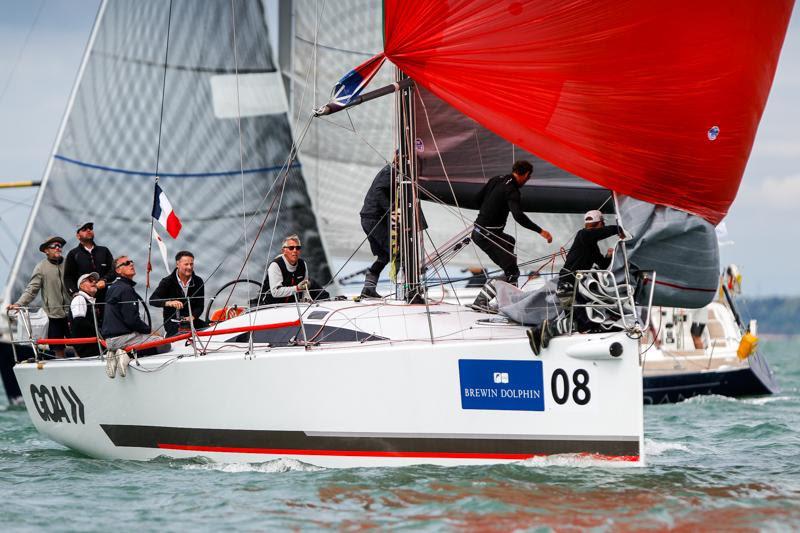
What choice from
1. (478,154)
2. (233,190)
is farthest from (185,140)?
(478,154)

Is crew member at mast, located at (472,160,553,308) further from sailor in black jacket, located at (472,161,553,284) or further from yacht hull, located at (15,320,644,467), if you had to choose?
yacht hull, located at (15,320,644,467)

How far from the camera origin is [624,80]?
27.5 feet

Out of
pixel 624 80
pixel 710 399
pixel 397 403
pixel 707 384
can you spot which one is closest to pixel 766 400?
pixel 710 399

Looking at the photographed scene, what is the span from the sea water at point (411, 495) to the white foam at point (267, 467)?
1 cm

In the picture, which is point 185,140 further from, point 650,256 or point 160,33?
point 650,256

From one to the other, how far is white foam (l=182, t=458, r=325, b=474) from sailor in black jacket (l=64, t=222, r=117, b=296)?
250 cm

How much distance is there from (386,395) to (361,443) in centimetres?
41

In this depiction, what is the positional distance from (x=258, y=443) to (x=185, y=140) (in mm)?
6540

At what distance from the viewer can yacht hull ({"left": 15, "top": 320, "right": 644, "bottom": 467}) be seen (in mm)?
7930

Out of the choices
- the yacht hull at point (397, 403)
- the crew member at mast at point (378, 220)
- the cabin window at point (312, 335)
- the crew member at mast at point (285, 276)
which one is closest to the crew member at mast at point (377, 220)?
the crew member at mast at point (378, 220)

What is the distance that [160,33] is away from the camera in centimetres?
1453

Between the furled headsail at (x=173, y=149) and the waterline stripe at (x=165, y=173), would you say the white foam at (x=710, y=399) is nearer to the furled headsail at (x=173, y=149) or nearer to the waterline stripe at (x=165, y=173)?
the furled headsail at (x=173, y=149)

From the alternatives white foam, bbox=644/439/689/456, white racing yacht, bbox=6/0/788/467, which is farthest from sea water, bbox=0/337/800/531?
white racing yacht, bbox=6/0/788/467

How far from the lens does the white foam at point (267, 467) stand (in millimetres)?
8633
